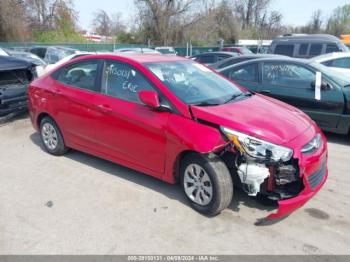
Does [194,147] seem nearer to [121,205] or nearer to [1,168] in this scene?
[121,205]

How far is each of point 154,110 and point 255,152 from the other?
1.23 m

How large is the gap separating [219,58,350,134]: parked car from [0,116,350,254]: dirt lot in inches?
50.2

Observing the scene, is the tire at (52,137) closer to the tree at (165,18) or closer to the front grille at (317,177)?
the front grille at (317,177)

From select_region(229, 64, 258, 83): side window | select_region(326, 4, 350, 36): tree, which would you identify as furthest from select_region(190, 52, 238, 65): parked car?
select_region(326, 4, 350, 36): tree

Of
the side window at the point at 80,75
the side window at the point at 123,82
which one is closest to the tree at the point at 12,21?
the side window at the point at 80,75

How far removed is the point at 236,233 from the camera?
3293 millimetres

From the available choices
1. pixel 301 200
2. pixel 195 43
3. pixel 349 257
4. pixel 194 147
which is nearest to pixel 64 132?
pixel 194 147

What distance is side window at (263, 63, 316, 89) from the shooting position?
6.18 m

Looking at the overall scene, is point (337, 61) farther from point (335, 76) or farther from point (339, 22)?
point (339, 22)

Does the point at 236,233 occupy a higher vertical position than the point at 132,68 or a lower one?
lower

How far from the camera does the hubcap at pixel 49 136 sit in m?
5.26

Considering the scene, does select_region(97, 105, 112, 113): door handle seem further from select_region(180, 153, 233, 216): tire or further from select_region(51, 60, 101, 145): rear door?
select_region(180, 153, 233, 216): tire

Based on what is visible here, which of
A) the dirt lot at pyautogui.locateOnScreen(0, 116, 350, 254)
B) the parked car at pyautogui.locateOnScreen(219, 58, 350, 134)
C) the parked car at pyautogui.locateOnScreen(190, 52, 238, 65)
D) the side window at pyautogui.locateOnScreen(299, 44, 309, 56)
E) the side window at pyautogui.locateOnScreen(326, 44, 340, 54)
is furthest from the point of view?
the parked car at pyautogui.locateOnScreen(190, 52, 238, 65)

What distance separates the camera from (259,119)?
3543 millimetres
